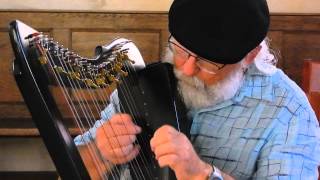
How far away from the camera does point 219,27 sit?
97cm

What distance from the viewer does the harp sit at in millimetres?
740

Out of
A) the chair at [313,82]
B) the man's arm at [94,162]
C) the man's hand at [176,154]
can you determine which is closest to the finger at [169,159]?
the man's hand at [176,154]

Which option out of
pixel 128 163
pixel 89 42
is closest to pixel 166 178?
pixel 128 163

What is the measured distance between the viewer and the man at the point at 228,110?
98 cm

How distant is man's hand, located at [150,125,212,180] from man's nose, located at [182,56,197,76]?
0.59 feet

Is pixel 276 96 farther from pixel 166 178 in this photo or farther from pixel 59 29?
pixel 59 29

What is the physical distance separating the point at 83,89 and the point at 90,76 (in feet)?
0.12

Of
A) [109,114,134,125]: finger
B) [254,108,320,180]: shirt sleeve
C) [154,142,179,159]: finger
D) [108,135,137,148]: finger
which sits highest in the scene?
[154,142,179,159]: finger

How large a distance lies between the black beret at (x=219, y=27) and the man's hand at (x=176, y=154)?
0.63 feet

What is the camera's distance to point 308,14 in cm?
229

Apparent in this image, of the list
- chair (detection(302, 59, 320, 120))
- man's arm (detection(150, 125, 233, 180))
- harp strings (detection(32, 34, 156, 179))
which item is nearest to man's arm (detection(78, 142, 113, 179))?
harp strings (detection(32, 34, 156, 179))

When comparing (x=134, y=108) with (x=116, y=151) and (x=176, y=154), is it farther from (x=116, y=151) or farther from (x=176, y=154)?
(x=176, y=154)

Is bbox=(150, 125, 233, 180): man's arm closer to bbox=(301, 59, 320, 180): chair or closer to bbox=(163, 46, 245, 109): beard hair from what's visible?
bbox=(163, 46, 245, 109): beard hair

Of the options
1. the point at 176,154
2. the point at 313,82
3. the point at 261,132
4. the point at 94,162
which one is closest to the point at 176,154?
the point at 176,154
